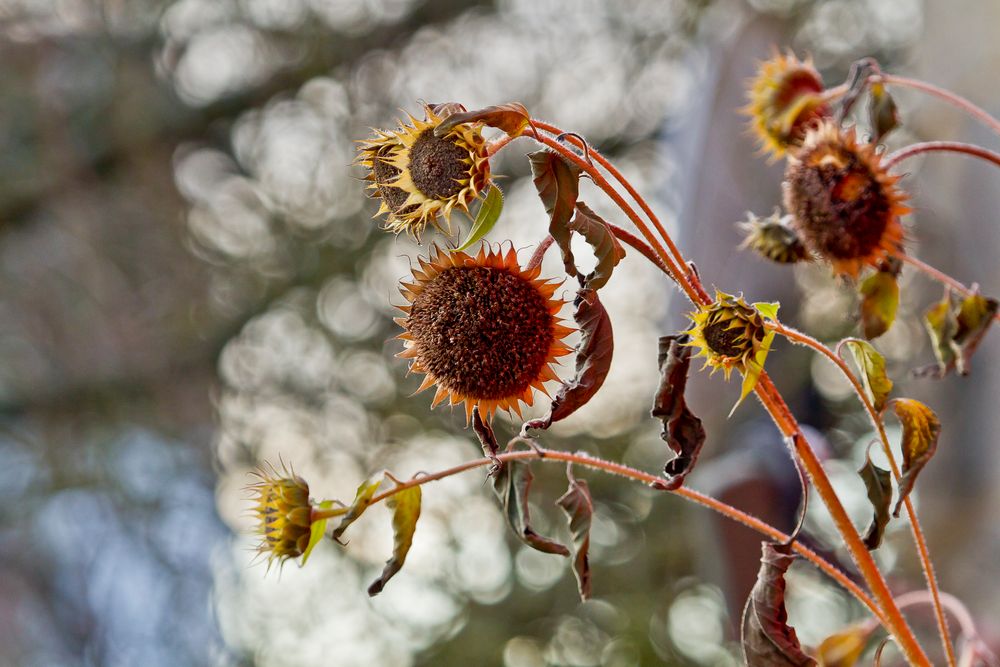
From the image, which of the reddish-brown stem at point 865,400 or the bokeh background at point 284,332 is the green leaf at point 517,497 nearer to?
the reddish-brown stem at point 865,400

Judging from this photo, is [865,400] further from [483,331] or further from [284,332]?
[284,332]

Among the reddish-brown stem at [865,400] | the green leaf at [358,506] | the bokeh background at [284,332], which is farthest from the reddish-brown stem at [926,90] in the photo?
the bokeh background at [284,332]

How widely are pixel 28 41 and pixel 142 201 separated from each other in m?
0.34

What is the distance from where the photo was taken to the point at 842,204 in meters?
0.30

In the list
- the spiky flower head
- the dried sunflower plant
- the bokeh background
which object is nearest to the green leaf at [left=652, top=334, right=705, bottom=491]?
the dried sunflower plant

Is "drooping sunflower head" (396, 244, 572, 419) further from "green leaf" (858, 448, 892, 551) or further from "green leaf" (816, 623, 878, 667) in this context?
"green leaf" (816, 623, 878, 667)

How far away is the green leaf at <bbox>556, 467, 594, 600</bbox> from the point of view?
30 centimetres

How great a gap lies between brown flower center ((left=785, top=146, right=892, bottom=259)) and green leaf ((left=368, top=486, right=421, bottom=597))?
A: 14 centimetres

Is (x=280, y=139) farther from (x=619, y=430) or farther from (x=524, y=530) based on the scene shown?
(x=524, y=530)

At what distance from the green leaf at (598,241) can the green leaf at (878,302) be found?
107 mm

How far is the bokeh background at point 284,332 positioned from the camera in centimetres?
165

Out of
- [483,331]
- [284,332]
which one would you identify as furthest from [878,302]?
[284,332]

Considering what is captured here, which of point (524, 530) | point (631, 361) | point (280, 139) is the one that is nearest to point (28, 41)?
point (280, 139)

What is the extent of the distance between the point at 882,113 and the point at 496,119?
177mm
